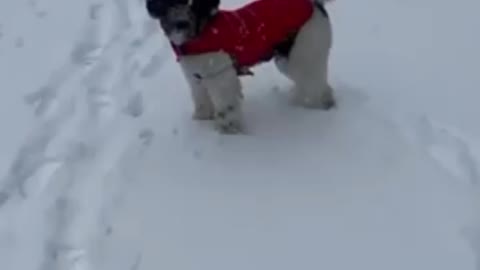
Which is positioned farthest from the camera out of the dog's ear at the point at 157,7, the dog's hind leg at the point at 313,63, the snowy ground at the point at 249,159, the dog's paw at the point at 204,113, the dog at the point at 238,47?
the dog's paw at the point at 204,113

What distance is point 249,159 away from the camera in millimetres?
4098

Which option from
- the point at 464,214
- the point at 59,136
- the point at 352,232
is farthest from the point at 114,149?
the point at 464,214

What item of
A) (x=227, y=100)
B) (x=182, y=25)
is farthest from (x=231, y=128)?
(x=182, y=25)

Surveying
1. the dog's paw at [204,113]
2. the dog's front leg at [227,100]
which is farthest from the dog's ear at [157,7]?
the dog's paw at [204,113]

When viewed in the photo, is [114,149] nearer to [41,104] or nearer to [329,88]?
[41,104]

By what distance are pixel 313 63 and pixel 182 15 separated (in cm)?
74

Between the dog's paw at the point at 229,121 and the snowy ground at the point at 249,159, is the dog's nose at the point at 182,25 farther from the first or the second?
the snowy ground at the point at 249,159

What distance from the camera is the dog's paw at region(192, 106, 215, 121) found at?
171 inches

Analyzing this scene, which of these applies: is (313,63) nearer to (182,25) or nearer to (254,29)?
(254,29)

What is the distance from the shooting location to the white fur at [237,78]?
158 inches

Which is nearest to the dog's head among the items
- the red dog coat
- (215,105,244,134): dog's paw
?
the red dog coat

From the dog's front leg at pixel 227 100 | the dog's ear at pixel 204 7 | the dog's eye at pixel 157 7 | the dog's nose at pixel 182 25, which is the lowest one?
the dog's front leg at pixel 227 100

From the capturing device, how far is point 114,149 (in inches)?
166

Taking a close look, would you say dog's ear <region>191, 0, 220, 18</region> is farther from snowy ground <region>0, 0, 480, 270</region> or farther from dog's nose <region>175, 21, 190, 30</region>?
snowy ground <region>0, 0, 480, 270</region>
